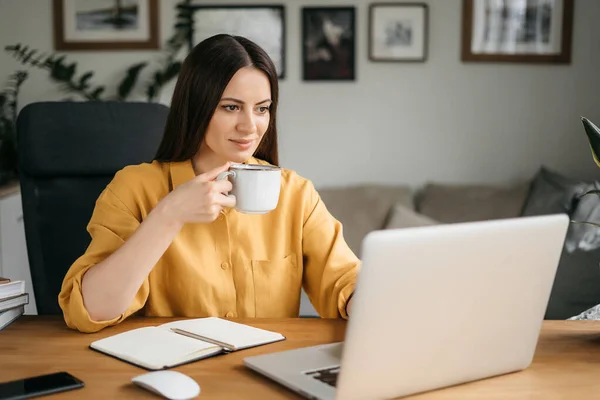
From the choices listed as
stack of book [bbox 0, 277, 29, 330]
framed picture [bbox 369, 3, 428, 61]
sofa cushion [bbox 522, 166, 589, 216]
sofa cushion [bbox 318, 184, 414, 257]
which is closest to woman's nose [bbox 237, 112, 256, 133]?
stack of book [bbox 0, 277, 29, 330]

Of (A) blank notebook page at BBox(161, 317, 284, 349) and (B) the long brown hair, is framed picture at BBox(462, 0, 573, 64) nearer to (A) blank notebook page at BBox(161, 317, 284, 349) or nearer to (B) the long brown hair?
(B) the long brown hair

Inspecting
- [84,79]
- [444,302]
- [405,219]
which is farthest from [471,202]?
[444,302]

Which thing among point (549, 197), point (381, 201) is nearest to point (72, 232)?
point (381, 201)

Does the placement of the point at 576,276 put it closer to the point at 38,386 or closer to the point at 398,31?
the point at 398,31

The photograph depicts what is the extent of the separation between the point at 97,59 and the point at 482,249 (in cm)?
295

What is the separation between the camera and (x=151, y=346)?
113 cm

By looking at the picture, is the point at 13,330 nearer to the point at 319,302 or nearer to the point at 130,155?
the point at 319,302

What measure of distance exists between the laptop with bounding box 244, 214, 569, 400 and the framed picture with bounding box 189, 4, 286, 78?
257 cm

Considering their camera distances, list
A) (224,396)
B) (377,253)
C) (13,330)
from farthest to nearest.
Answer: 1. (13,330)
2. (224,396)
3. (377,253)

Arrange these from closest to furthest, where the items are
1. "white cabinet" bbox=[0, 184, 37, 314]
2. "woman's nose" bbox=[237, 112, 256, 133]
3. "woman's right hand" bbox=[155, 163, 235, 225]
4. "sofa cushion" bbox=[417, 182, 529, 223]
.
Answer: "woman's right hand" bbox=[155, 163, 235, 225] → "woman's nose" bbox=[237, 112, 256, 133] → "white cabinet" bbox=[0, 184, 37, 314] → "sofa cushion" bbox=[417, 182, 529, 223]

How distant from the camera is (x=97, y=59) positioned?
349 cm

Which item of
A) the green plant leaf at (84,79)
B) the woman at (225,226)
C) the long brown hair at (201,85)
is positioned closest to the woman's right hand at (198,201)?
the woman at (225,226)

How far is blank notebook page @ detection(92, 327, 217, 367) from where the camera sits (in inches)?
42.3

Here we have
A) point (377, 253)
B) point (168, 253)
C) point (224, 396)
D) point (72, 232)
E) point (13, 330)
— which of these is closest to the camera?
point (377, 253)
